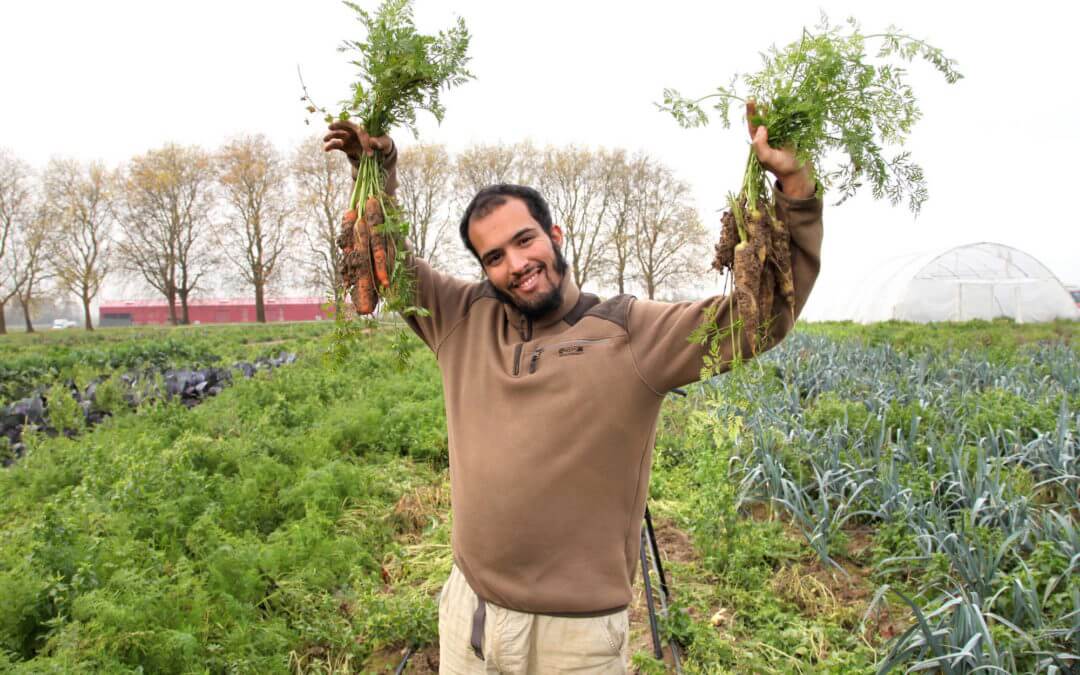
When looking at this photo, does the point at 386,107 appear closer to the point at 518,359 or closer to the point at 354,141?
the point at 354,141

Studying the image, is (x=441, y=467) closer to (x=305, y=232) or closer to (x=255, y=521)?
(x=255, y=521)

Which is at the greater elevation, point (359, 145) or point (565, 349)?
point (359, 145)

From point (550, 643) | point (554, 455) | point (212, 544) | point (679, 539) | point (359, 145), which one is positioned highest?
point (359, 145)

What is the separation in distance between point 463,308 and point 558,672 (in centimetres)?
118

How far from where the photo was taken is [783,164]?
1452 millimetres

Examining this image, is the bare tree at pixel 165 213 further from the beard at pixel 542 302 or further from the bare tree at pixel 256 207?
the beard at pixel 542 302

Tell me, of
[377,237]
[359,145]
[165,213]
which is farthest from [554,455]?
[165,213]

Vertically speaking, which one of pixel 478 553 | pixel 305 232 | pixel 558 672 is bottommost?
pixel 558 672

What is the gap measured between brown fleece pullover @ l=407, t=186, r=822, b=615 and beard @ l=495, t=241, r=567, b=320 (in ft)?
0.26

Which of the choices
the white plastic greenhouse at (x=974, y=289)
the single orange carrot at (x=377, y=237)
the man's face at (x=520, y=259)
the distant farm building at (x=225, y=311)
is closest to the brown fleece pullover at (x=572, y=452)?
the man's face at (x=520, y=259)

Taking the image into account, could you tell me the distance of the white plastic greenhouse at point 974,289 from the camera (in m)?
19.5

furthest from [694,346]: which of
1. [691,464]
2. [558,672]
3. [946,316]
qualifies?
[946,316]

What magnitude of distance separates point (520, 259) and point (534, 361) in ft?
1.03

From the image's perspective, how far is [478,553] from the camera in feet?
5.94
